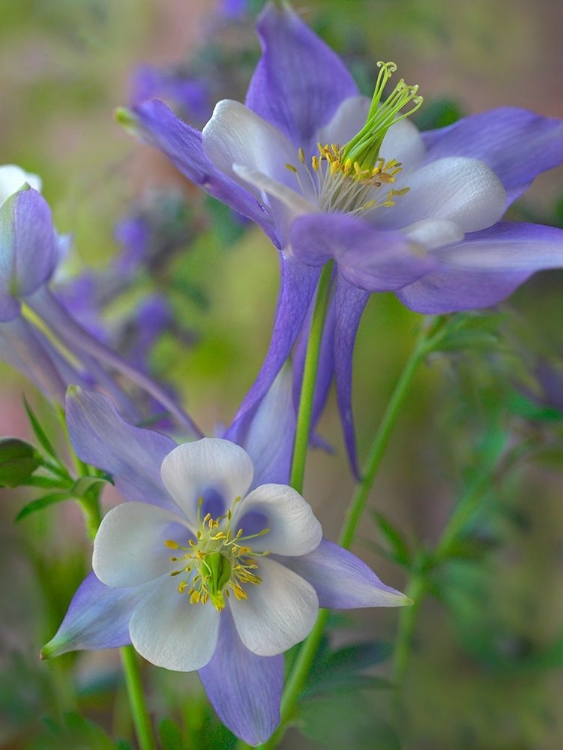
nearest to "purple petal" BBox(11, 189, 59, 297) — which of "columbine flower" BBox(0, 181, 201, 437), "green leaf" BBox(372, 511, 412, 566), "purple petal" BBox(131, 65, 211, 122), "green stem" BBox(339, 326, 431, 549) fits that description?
"columbine flower" BBox(0, 181, 201, 437)

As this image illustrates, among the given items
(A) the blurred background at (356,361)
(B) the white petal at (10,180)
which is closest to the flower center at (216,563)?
(A) the blurred background at (356,361)

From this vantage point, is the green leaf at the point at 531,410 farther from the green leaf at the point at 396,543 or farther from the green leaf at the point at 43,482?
the green leaf at the point at 43,482

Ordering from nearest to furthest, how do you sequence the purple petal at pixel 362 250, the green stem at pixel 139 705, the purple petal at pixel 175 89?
the purple petal at pixel 362 250 < the green stem at pixel 139 705 < the purple petal at pixel 175 89

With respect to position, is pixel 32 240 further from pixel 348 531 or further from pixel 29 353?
pixel 348 531

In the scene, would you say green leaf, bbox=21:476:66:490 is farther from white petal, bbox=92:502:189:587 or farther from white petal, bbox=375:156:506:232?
white petal, bbox=375:156:506:232

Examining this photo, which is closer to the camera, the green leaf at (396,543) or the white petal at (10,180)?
the white petal at (10,180)

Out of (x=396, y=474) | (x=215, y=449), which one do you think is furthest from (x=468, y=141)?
(x=396, y=474)

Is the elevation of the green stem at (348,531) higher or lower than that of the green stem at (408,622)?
higher

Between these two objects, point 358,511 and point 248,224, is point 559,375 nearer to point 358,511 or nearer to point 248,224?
point 358,511
